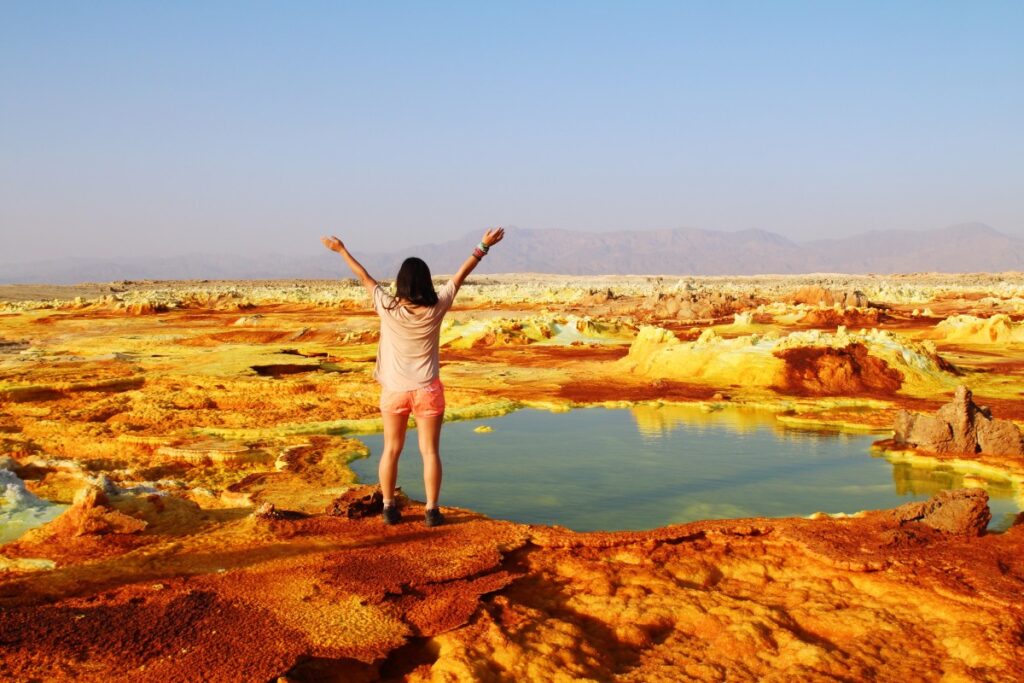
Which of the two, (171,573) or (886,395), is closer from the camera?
(171,573)

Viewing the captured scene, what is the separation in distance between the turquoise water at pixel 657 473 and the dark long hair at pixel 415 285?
2.42 metres

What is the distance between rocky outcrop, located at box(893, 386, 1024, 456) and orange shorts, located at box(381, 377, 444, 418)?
253 inches

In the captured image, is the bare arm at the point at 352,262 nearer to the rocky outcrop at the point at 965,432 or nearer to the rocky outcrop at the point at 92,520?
the rocky outcrop at the point at 92,520

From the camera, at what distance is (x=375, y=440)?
33.7ft

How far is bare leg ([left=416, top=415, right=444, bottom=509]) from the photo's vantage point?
16.7ft

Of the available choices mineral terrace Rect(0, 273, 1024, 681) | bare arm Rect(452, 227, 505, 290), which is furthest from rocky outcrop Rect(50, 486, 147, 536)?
bare arm Rect(452, 227, 505, 290)

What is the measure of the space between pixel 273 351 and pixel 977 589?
16676 mm

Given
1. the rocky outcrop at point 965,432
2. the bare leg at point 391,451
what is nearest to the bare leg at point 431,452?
the bare leg at point 391,451

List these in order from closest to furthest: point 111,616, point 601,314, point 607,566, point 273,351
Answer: point 111,616, point 607,566, point 273,351, point 601,314

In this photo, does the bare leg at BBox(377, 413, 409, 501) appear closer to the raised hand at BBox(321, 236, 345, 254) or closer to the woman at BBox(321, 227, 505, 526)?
the woman at BBox(321, 227, 505, 526)

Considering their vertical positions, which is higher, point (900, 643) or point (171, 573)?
point (171, 573)

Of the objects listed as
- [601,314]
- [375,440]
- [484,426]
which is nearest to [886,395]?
[484,426]

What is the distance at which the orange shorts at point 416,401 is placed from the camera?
16.6 ft

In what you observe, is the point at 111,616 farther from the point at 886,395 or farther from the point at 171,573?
the point at 886,395
